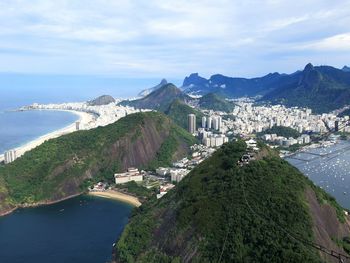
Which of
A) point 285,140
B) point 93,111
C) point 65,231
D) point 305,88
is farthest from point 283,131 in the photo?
point 93,111

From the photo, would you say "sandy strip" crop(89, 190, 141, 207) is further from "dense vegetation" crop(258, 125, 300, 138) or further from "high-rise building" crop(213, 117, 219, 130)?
"high-rise building" crop(213, 117, 219, 130)

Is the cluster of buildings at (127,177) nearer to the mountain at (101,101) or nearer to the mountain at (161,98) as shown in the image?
the mountain at (161,98)

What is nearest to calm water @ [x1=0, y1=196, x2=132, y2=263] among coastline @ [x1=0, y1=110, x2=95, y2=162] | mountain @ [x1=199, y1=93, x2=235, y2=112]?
coastline @ [x1=0, y1=110, x2=95, y2=162]

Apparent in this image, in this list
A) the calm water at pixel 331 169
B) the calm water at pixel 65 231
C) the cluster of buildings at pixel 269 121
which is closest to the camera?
the calm water at pixel 65 231

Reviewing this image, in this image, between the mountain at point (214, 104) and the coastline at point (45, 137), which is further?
the mountain at point (214, 104)

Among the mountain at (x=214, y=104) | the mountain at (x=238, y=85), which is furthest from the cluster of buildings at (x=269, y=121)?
the mountain at (x=238, y=85)

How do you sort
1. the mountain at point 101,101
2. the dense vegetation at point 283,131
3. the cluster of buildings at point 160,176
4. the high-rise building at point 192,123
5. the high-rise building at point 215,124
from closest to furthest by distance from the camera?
the cluster of buildings at point 160,176 < the dense vegetation at point 283,131 < the high-rise building at point 192,123 < the high-rise building at point 215,124 < the mountain at point 101,101

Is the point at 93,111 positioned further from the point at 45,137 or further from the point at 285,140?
the point at 285,140

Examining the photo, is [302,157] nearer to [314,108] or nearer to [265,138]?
[265,138]
